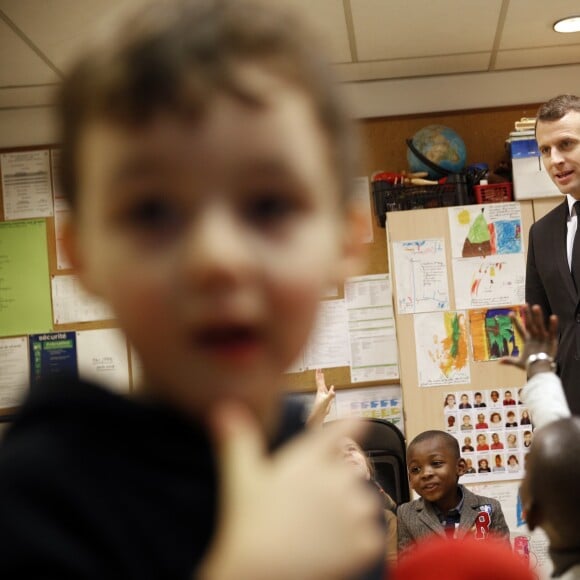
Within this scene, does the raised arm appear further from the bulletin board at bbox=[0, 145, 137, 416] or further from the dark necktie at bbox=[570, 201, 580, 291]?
the bulletin board at bbox=[0, 145, 137, 416]

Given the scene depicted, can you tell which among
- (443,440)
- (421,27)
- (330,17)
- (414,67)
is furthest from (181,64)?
(414,67)

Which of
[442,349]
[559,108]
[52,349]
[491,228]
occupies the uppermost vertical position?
[559,108]

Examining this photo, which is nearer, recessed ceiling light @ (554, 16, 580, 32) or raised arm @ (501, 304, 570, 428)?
raised arm @ (501, 304, 570, 428)

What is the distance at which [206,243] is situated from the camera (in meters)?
0.33

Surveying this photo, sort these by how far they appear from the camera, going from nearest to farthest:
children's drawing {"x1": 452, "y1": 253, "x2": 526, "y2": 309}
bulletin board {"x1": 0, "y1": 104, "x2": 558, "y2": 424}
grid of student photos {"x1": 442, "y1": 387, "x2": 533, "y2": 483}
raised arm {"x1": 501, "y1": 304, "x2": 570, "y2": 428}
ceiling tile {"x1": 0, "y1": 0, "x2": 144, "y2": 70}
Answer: raised arm {"x1": 501, "y1": 304, "x2": 570, "y2": 428} → ceiling tile {"x1": 0, "y1": 0, "x2": 144, "y2": 70} → grid of student photos {"x1": 442, "y1": 387, "x2": 533, "y2": 483} → children's drawing {"x1": 452, "y1": 253, "x2": 526, "y2": 309} → bulletin board {"x1": 0, "y1": 104, "x2": 558, "y2": 424}

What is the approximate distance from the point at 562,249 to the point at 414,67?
1869 mm

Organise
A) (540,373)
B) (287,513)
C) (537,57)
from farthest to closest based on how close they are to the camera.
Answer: (537,57) < (540,373) < (287,513)

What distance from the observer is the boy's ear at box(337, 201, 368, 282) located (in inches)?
16.6

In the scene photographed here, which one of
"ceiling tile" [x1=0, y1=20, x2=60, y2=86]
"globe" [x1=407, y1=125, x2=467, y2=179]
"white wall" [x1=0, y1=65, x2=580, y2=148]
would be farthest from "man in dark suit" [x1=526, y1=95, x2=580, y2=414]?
"ceiling tile" [x1=0, y1=20, x2=60, y2=86]

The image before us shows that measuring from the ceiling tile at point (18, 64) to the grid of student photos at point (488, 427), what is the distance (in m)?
2.29

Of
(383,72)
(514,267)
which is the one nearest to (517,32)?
(383,72)

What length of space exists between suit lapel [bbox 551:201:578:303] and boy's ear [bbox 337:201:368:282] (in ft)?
7.56

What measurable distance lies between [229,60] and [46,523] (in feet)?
0.64

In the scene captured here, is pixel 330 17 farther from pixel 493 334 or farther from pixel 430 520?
pixel 430 520
